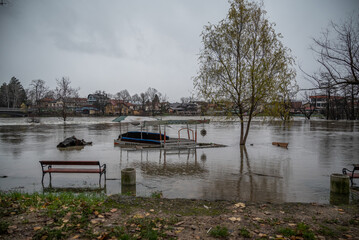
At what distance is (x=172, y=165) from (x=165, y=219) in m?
7.81

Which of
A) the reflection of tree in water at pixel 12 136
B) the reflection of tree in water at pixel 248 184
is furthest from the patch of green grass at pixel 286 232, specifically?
the reflection of tree in water at pixel 12 136

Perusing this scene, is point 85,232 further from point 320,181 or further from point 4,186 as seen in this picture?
point 320,181

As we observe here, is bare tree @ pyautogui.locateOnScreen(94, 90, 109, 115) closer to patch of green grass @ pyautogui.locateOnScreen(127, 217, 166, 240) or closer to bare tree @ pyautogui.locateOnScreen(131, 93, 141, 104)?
bare tree @ pyautogui.locateOnScreen(131, 93, 141, 104)

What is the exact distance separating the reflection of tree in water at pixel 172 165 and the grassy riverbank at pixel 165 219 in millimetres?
4574

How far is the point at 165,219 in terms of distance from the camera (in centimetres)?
528

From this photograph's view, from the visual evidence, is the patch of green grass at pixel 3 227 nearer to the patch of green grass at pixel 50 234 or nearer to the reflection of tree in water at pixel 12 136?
the patch of green grass at pixel 50 234

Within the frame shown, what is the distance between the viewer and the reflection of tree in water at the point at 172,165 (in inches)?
451

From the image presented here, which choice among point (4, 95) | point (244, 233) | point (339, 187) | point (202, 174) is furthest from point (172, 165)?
point (4, 95)

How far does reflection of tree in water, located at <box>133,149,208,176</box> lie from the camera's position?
11.5 m

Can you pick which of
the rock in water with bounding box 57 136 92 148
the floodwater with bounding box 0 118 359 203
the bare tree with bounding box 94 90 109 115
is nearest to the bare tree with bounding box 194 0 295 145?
the floodwater with bounding box 0 118 359 203

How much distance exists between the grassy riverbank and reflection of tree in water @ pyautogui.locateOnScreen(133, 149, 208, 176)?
4574 millimetres

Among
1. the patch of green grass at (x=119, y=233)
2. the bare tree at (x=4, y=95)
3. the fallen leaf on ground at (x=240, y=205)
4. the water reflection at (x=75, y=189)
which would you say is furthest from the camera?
the bare tree at (x=4, y=95)

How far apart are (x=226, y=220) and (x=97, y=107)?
113 m

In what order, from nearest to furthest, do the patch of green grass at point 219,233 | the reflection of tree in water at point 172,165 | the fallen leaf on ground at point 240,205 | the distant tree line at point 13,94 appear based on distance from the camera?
the patch of green grass at point 219,233
the fallen leaf on ground at point 240,205
the reflection of tree in water at point 172,165
the distant tree line at point 13,94
